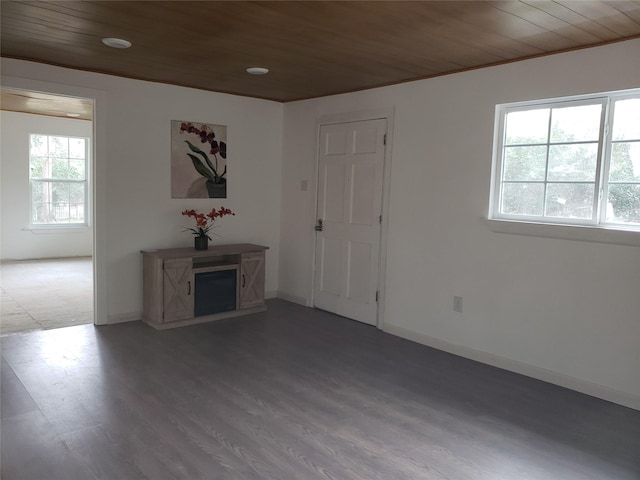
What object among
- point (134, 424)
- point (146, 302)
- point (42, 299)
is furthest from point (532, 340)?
point (42, 299)

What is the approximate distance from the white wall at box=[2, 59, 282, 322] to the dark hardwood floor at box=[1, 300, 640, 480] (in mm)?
728

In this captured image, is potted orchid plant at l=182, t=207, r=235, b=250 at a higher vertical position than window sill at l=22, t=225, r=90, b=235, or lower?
higher

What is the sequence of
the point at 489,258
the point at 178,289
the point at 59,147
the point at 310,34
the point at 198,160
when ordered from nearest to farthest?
the point at 310,34 < the point at 489,258 < the point at 178,289 < the point at 198,160 < the point at 59,147

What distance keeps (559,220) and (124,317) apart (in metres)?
3.88

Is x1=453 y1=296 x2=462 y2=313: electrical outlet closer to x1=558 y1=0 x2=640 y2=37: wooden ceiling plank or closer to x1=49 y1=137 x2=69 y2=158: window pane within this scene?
x1=558 y1=0 x2=640 y2=37: wooden ceiling plank

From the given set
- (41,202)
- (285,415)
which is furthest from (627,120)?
(41,202)

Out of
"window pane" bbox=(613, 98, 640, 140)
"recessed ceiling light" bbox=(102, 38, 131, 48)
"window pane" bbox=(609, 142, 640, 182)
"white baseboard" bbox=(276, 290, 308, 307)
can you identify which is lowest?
"white baseboard" bbox=(276, 290, 308, 307)

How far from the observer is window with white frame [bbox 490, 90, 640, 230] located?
3201 millimetres

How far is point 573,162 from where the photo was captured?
136 inches

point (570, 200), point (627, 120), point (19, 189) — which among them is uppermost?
point (627, 120)

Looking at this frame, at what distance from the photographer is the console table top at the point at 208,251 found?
181 inches

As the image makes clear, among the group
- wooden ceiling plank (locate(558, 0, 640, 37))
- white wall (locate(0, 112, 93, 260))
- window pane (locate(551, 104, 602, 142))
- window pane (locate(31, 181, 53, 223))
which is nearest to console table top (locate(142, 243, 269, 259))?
window pane (locate(551, 104, 602, 142))

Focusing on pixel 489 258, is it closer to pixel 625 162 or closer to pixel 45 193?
pixel 625 162

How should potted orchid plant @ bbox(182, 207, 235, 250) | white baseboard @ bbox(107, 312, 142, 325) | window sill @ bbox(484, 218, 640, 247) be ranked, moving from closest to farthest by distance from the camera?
window sill @ bbox(484, 218, 640, 247) → white baseboard @ bbox(107, 312, 142, 325) → potted orchid plant @ bbox(182, 207, 235, 250)
